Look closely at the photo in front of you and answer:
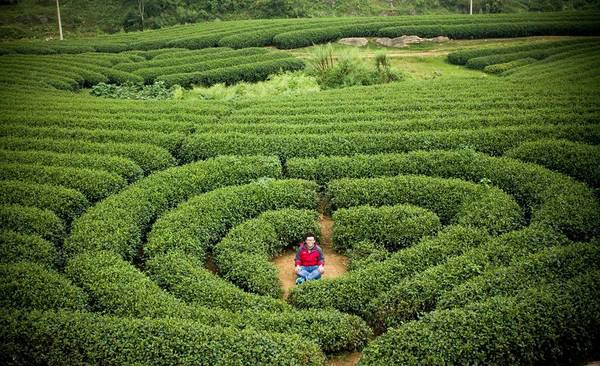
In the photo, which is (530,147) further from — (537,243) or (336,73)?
(336,73)

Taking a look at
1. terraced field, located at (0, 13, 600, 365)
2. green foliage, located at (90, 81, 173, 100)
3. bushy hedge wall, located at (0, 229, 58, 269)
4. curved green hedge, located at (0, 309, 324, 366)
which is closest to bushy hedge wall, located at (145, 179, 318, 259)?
terraced field, located at (0, 13, 600, 365)

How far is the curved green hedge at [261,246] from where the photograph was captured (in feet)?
44.6

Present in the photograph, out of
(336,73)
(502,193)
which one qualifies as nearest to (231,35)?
(336,73)

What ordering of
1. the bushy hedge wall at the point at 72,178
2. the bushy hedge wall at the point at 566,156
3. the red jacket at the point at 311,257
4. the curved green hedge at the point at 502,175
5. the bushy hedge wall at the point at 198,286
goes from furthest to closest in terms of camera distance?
1. the bushy hedge wall at the point at 72,178
2. the bushy hedge wall at the point at 566,156
3. the curved green hedge at the point at 502,175
4. the red jacket at the point at 311,257
5. the bushy hedge wall at the point at 198,286

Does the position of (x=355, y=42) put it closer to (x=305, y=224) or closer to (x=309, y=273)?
(x=305, y=224)

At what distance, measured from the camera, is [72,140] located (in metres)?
20.6

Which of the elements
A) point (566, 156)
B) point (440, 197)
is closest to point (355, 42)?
point (566, 156)

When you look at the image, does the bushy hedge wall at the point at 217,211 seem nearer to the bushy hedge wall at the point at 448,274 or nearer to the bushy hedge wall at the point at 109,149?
the bushy hedge wall at the point at 109,149

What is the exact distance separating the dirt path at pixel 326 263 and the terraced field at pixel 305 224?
0.30 metres

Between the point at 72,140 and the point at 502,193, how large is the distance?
1526 centimetres

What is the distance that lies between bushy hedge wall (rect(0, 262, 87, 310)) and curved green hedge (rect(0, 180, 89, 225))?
3324 mm

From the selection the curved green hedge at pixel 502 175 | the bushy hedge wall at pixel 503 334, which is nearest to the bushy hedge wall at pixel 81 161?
the curved green hedge at pixel 502 175

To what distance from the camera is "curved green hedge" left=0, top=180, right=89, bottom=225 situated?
15.9 m

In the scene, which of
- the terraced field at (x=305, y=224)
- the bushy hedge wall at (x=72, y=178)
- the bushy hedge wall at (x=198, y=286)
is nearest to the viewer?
the terraced field at (x=305, y=224)
